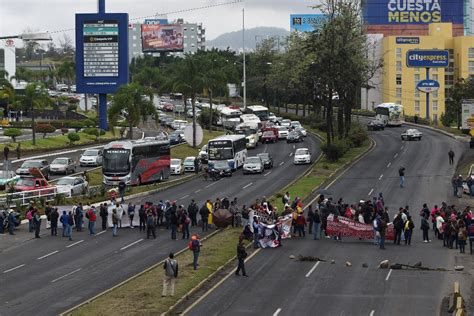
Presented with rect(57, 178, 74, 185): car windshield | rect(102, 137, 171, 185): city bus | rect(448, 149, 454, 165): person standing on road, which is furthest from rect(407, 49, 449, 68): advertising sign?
rect(57, 178, 74, 185): car windshield

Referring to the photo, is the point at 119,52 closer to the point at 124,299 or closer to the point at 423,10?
the point at 124,299

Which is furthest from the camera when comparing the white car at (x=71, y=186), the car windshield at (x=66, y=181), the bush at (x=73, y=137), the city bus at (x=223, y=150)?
the bush at (x=73, y=137)

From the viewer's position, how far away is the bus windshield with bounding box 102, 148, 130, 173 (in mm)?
61219

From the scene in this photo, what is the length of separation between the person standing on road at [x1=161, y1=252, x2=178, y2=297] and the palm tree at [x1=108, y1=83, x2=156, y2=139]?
173 feet

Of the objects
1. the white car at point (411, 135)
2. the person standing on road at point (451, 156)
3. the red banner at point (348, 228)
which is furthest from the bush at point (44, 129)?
the red banner at point (348, 228)

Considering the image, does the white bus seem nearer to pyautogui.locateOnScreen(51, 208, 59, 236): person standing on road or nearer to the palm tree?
the palm tree

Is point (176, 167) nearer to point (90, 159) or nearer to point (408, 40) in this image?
point (90, 159)

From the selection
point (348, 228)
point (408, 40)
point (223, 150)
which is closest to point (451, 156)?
point (223, 150)

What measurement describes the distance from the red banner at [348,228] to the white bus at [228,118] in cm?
6966

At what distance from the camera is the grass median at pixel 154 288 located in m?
26.9

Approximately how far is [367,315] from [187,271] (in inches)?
324

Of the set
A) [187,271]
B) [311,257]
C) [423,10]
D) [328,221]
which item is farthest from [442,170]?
[423,10]

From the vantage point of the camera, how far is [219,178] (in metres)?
67.8

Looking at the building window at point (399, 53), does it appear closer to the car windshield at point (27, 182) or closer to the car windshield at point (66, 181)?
the car windshield at point (66, 181)
